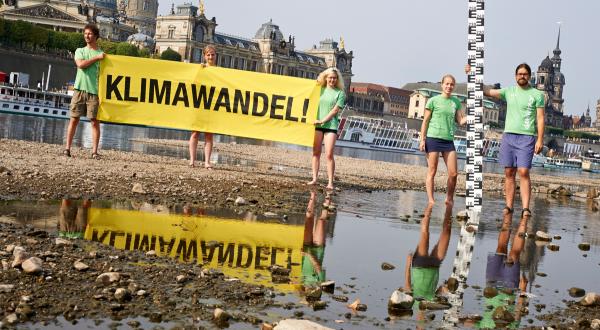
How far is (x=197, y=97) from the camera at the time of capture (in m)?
12.3

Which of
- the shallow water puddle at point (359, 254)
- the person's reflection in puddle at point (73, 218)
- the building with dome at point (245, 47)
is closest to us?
the shallow water puddle at point (359, 254)

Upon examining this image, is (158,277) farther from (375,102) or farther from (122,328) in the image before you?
(375,102)

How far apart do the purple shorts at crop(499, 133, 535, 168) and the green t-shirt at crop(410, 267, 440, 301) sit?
419 centimetres

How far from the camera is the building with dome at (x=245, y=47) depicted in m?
128

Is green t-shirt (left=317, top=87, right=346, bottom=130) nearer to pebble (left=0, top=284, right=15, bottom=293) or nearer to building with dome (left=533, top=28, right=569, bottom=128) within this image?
pebble (left=0, top=284, right=15, bottom=293)

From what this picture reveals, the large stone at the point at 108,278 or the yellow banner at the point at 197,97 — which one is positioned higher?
the yellow banner at the point at 197,97

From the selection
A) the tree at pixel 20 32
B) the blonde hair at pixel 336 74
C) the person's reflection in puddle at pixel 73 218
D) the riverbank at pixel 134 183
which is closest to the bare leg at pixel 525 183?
the riverbank at pixel 134 183

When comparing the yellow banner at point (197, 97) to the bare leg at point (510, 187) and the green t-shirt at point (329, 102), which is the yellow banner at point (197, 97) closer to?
the green t-shirt at point (329, 102)

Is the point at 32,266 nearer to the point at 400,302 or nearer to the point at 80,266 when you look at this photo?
the point at 80,266

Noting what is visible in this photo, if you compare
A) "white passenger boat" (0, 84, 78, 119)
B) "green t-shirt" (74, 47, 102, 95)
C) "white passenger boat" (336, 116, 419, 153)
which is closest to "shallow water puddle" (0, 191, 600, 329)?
"green t-shirt" (74, 47, 102, 95)

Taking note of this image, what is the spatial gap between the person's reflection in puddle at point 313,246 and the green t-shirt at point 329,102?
2124 millimetres

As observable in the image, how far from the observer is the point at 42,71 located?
301ft

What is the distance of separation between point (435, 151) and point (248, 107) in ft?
10.5

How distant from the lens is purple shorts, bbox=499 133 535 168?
957cm
